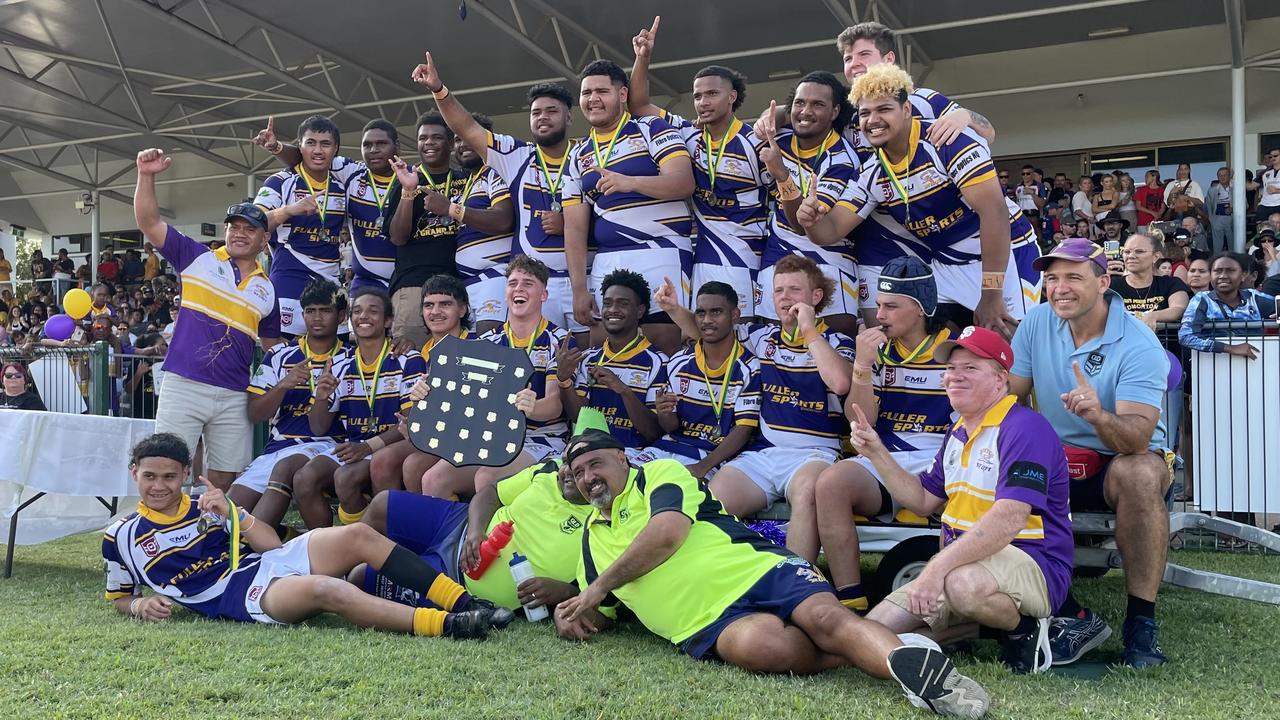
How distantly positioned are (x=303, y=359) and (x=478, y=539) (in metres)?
2.20

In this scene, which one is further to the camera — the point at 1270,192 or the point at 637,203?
the point at 1270,192

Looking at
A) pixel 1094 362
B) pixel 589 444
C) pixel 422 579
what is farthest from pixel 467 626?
pixel 1094 362

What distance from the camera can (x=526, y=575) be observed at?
15.3ft

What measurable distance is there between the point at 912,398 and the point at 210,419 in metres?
3.93

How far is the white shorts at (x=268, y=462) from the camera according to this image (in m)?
5.98

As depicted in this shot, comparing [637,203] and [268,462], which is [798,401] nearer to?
[637,203]

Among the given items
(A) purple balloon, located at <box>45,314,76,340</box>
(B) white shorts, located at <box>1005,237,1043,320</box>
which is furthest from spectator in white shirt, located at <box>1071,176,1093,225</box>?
(A) purple balloon, located at <box>45,314,76,340</box>

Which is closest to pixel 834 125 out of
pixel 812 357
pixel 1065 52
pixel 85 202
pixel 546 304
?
pixel 812 357

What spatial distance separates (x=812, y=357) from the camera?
4977 millimetres

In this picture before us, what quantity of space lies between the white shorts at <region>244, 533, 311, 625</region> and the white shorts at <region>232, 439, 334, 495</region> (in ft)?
4.33

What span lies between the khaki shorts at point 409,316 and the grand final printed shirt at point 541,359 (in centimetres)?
87

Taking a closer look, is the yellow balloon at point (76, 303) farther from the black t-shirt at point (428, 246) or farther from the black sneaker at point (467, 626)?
the black sneaker at point (467, 626)

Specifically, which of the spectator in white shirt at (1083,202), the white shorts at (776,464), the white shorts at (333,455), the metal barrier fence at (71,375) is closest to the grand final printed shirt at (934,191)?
the white shorts at (776,464)

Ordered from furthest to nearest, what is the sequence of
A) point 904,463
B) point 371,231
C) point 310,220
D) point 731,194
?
point 310,220, point 371,231, point 731,194, point 904,463
